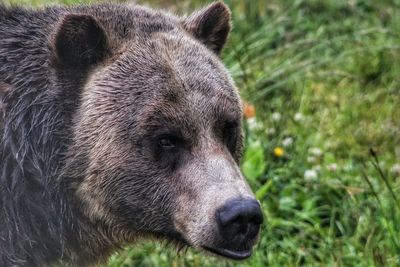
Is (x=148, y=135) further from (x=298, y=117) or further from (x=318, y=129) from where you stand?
(x=318, y=129)

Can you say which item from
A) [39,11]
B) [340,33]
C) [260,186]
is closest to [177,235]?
[39,11]

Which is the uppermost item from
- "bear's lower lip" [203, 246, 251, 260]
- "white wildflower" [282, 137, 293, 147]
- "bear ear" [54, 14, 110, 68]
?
"bear ear" [54, 14, 110, 68]

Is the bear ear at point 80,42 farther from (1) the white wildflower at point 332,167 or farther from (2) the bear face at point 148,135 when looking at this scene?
(1) the white wildflower at point 332,167

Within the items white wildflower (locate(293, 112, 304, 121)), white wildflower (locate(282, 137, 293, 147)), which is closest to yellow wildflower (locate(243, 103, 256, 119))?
white wildflower (locate(282, 137, 293, 147))

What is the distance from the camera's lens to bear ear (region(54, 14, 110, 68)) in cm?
500

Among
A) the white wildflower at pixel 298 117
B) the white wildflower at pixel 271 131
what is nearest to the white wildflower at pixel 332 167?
the white wildflower at pixel 271 131

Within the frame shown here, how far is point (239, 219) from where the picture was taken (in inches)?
185

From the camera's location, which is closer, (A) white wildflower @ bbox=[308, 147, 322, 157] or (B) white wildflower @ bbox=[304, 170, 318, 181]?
(B) white wildflower @ bbox=[304, 170, 318, 181]

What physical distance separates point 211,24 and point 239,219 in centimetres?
138

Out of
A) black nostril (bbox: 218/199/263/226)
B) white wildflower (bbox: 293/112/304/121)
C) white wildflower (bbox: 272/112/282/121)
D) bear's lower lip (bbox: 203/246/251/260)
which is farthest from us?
white wildflower (bbox: 293/112/304/121)

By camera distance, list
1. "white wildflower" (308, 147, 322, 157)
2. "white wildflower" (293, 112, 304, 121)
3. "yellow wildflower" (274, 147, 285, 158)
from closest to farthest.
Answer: "yellow wildflower" (274, 147, 285, 158), "white wildflower" (308, 147, 322, 157), "white wildflower" (293, 112, 304, 121)

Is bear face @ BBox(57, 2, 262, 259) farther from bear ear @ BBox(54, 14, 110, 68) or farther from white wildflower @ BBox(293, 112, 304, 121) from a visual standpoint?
white wildflower @ BBox(293, 112, 304, 121)

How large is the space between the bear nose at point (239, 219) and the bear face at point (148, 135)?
1 centimetres

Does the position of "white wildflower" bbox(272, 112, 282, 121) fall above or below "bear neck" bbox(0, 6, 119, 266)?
below
